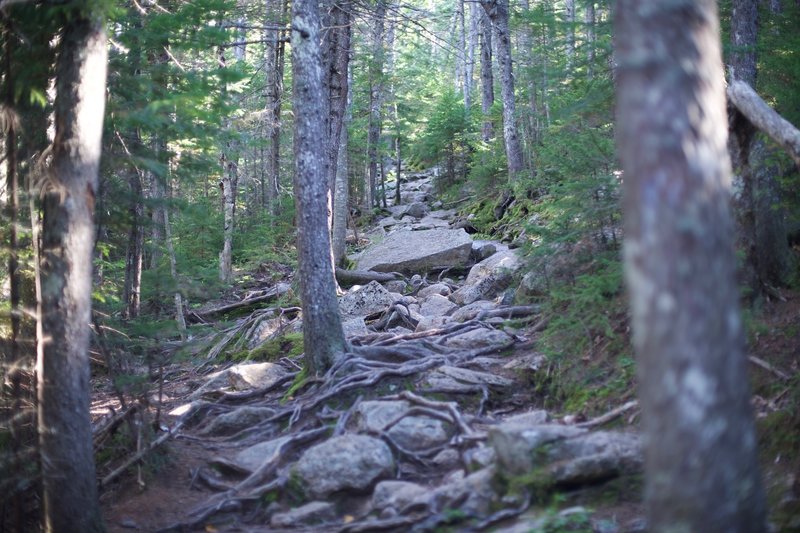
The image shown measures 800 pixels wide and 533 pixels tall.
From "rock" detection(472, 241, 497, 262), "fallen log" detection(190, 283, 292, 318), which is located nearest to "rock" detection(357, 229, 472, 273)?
"rock" detection(472, 241, 497, 262)

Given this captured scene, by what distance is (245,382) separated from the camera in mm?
10328

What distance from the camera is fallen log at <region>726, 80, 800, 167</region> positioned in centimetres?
607

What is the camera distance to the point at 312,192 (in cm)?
923

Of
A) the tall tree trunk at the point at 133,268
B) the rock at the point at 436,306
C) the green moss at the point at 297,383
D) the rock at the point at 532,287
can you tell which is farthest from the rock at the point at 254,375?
the rock at the point at 532,287

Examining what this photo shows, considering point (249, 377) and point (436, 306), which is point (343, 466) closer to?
point (249, 377)

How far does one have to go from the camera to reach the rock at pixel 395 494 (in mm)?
5906

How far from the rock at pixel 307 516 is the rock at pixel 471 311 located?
5748 millimetres

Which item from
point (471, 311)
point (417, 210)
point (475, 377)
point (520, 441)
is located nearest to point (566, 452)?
point (520, 441)

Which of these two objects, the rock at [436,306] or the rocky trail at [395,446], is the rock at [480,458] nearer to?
the rocky trail at [395,446]

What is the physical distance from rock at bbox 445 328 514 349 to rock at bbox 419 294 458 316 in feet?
9.30

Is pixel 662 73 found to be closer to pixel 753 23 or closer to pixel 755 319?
pixel 755 319

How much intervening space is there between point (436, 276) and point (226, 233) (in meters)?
6.50

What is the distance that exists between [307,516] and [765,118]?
19.3ft

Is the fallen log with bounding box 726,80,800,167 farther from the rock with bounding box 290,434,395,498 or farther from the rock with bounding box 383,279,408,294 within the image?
the rock with bounding box 383,279,408,294
